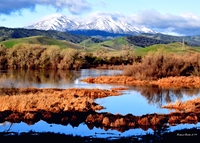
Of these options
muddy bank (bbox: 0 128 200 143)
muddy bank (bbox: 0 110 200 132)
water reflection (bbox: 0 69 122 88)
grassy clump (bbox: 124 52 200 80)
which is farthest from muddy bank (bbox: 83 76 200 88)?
muddy bank (bbox: 0 128 200 143)

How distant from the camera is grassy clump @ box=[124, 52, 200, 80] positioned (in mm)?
64000

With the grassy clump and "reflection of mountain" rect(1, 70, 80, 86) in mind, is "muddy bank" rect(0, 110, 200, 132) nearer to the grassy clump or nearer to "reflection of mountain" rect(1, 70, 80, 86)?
"reflection of mountain" rect(1, 70, 80, 86)

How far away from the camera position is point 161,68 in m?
65.4

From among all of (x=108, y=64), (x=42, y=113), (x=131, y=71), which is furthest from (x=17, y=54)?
(x=42, y=113)

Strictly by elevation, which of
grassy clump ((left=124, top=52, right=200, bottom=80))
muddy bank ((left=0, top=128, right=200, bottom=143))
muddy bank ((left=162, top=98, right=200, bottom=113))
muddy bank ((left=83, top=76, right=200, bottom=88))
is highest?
grassy clump ((left=124, top=52, right=200, bottom=80))

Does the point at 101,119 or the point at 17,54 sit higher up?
the point at 17,54

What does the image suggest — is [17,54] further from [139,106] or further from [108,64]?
[139,106]

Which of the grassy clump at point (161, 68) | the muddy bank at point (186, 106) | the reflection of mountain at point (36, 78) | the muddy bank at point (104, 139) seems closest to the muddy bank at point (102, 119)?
the muddy bank at point (104, 139)

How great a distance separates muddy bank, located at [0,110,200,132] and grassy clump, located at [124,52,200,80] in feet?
120

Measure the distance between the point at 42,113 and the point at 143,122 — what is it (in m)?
7.73

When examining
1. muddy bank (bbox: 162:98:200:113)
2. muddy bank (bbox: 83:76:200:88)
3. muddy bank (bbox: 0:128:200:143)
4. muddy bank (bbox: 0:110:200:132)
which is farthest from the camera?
muddy bank (bbox: 83:76:200:88)

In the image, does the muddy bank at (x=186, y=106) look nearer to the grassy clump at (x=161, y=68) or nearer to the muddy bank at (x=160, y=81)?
the muddy bank at (x=160, y=81)

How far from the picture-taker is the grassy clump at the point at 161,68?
210ft

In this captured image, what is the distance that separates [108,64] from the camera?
11338cm
